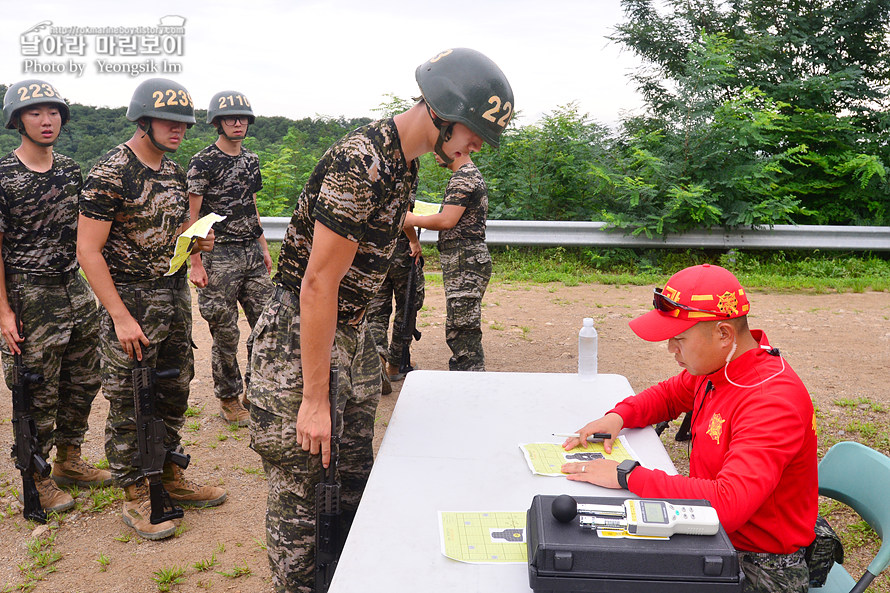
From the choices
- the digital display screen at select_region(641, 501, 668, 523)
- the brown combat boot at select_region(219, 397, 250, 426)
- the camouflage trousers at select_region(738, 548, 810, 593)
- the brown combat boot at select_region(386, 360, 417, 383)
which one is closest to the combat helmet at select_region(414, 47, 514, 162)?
the digital display screen at select_region(641, 501, 668, 523)

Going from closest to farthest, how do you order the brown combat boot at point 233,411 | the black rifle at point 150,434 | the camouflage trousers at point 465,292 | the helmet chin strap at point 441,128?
the helmet chin strap at point 441,128 → the black rifle at point 150,434 → the brown combat boot at point 233,411 → the camouflage trousers at point 465,292

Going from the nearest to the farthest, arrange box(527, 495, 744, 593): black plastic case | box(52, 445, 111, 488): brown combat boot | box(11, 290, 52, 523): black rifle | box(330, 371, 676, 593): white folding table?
box(527, 495, 744, 593): black plastic case < box(330, 371, 676, 593): white folding table < box(11, 290, 52, 523): black rifle < box(52, 445, 111, 488): brown combat boot

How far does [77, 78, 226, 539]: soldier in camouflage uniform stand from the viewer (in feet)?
11.3

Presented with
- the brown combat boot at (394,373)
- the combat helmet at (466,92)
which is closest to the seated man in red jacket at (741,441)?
the combat helmet at (466,92)

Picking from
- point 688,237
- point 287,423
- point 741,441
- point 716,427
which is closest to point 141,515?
point 287,423

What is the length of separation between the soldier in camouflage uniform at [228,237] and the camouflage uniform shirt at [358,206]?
110 inches

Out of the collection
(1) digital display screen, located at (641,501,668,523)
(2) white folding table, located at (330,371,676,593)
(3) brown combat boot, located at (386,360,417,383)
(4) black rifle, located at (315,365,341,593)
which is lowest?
(3) brown combat boot, located at (386,360,417,383)

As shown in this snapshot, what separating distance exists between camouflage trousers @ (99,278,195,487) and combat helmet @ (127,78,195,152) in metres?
0.80

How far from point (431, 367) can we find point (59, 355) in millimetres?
3062

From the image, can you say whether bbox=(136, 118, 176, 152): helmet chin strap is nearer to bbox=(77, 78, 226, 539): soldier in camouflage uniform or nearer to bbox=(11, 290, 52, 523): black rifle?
bbox=(77, 78, 226, 539): soldier in camouflage uniform

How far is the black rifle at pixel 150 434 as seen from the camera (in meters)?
3.57

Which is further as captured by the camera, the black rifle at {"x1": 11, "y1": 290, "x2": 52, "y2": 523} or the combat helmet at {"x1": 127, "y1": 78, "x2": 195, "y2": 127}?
the black rifle at {"x1": 11, "y1": 290, "x2": 52, "y2": 523}

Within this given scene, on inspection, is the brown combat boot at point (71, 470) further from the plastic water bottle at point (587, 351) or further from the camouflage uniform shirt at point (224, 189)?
→ the plastic water bottle at point (587, 351)

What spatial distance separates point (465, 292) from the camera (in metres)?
5.38
